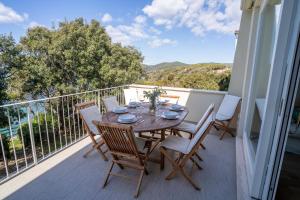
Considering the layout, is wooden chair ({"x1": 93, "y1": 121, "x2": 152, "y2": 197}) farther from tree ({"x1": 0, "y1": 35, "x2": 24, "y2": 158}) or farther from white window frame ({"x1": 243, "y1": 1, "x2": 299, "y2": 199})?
tree ({"x1": 0, "y1": 35, "x2": 24, "y2": 158})

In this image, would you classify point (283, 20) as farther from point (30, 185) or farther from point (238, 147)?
point (30, 185)

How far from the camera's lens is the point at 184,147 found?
2.33 meters

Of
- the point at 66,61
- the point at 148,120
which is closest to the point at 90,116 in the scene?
the point at 148,120

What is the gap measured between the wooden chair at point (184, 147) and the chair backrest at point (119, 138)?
455 mm

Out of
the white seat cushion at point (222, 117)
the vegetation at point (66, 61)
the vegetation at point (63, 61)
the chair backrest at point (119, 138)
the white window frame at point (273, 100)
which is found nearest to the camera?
the white window frame at point (273, 100)

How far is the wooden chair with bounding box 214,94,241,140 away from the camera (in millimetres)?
3758

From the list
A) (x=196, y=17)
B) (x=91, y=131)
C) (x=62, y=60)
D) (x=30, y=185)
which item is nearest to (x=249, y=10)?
(x=91, y=131)

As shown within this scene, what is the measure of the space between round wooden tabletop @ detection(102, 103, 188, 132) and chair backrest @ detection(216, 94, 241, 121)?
1269mm

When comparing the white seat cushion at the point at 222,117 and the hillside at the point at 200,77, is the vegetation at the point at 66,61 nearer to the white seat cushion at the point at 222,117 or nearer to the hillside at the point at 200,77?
the hillside at the point at 200,77

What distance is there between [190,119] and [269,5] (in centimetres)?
298

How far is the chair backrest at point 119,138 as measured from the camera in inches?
73.3

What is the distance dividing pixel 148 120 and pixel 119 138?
0.64 metres

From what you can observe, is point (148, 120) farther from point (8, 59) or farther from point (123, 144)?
point (8, 59)

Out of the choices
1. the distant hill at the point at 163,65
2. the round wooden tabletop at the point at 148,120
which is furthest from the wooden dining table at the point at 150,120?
the distant hill at the point at 163,65
